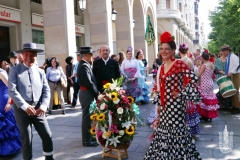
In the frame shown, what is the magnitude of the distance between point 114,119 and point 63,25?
22.3 ft

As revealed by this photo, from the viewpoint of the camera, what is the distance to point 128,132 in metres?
4.43

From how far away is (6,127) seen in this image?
5.08m

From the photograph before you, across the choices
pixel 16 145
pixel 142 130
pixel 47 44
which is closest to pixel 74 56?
pixel 47 44

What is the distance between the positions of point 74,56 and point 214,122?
5941 millimetres

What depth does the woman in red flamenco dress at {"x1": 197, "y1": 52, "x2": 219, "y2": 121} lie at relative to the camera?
721 centimetres

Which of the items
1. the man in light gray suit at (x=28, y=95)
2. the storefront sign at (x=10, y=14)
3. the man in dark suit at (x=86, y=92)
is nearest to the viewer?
the man in light gray suit at (x=28, y=95)

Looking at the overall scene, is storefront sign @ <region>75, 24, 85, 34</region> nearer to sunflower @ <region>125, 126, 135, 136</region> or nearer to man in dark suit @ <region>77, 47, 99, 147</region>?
man in dark suit @ <region>77, 47, 99, 147</region>

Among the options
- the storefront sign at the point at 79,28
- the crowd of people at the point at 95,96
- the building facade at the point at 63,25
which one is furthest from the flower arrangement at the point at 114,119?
the storefront sign at the point at 79,28

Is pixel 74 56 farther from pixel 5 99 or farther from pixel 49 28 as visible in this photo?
pixel 5 99

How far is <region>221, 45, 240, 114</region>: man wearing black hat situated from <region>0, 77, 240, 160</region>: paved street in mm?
448

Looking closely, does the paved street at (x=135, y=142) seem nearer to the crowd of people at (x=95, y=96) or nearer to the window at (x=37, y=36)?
the crowd of people at (x=95, y=96)

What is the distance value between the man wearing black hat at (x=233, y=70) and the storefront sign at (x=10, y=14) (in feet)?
34.3

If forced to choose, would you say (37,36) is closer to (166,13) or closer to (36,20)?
(36,20)

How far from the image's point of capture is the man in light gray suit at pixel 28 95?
4.09m
